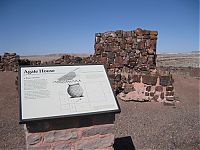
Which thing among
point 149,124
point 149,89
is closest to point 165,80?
point 149,89

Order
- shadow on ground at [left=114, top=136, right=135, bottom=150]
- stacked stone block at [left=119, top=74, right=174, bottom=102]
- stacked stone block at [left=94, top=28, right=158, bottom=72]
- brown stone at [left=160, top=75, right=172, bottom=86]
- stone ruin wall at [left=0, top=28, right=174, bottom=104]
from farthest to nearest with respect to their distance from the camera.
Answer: stacked stone block at [left=94, top=28, right=158, bottom=72]
stone ruin wall at [left=0, top=28, right=174, bottom=104]
stacked stone block at [left=119, top=74, right=174, bottom=102]
brown stone at [left=160, top=75, right=172, bottom=86]
shadow on ground at [left=114, top=136, right=135, bottom=150]

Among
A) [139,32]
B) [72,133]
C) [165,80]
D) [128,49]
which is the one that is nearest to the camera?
[72,133]

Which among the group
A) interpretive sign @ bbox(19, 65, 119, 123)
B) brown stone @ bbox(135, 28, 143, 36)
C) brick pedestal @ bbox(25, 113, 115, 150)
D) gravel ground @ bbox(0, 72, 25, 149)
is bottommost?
gravel ground @ bbox(0, 72, 25, 149)

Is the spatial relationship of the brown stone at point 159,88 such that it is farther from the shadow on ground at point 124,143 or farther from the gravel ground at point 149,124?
the shadow on ground at point 124,143

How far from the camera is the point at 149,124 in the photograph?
7.21 m

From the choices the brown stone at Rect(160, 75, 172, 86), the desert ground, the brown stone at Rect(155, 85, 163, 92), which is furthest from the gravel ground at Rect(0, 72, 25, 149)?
the brown stone at Rect(160, 75, 172, 86)

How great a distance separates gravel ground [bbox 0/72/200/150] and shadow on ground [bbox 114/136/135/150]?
11cm

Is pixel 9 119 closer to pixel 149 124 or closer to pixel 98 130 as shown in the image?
pixel 149 124

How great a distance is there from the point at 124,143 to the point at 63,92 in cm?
255

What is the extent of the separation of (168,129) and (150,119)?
37.8 inches

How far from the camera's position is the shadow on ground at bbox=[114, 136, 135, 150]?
18.2 ft

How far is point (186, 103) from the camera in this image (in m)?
10.2

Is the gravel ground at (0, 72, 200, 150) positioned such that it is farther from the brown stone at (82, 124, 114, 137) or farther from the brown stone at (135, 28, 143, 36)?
the brown stone at (135, 28, 143, 36)

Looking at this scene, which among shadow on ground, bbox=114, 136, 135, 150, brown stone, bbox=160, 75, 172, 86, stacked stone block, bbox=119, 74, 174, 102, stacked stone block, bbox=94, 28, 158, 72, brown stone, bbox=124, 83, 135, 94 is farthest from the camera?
stacked stone block, bbox=94, 28, 158, 72
